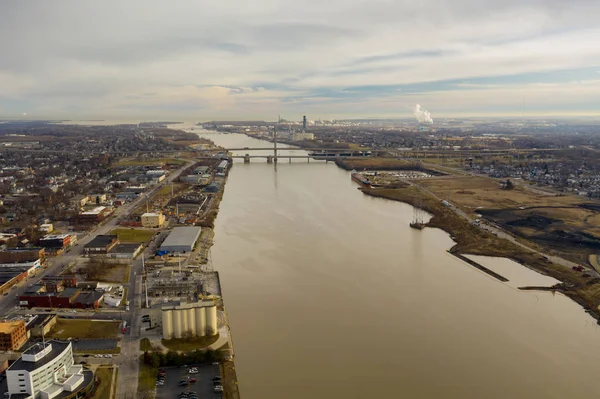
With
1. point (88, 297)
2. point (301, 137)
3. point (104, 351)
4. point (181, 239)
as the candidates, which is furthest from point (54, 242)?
point (301, 137)

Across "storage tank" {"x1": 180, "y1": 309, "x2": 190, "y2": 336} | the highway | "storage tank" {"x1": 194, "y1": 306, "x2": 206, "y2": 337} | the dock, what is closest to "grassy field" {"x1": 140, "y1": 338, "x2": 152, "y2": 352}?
"storage tank" {"x1": 180, "y1": 309, "x2": 190, "y2": 336}

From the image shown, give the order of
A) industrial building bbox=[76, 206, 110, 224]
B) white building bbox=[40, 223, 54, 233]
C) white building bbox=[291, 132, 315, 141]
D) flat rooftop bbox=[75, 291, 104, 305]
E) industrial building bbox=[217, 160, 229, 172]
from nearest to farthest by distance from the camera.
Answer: flat rooftop bbox=[75, 291, 104, 305] → white building bbox=[40, 223, 54, 233] → industrial building bbox=[76, 206, 110, 224] → industrial building bbox=[217, 160, 229, 172] → white building bbox=[291, 132, 315, 141]

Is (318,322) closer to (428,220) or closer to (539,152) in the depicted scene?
(428,220)

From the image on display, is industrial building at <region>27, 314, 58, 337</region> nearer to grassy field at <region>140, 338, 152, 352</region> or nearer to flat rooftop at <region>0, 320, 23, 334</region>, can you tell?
flat rooftop at <region>0, 320, 23, 334</region>

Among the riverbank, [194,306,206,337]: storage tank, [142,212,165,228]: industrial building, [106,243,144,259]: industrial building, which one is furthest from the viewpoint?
[142,212,165,228]: industrial building

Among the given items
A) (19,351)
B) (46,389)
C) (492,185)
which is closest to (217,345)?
(46,389)
